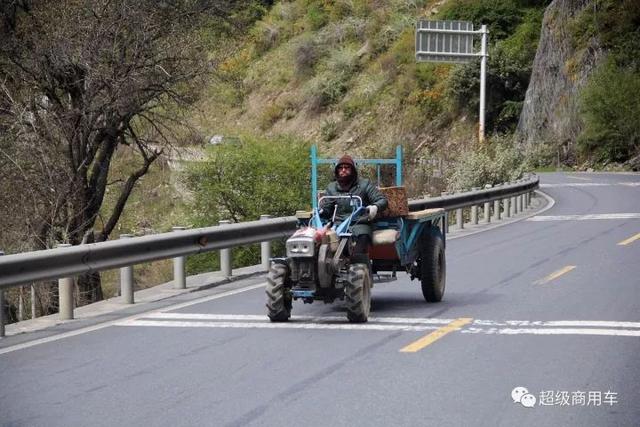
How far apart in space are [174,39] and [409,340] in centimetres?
1430

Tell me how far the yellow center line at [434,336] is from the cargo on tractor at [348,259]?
2.85 feet

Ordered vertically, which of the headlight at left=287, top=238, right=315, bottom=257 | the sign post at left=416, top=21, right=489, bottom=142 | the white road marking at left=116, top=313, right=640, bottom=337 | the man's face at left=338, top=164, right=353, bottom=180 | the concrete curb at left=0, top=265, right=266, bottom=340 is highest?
the sign post at left=416, top=21, right=489, bottom=142

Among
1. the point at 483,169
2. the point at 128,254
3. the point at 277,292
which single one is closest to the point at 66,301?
the point at 128,254

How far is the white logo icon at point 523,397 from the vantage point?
7.60m

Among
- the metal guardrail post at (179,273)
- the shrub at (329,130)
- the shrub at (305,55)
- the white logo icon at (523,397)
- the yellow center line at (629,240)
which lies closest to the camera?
the white logo icon at (523,397)

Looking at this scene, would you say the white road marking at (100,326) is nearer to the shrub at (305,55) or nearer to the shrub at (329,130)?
the shrub at (329,130)

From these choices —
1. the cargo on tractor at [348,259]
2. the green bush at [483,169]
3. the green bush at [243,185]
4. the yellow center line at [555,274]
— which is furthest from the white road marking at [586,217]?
the cargo on tractor at [348,259]

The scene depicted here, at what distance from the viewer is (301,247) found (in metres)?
11.1

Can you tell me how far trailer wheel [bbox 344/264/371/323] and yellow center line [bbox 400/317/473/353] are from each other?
832 millimetres

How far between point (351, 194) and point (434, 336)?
7.46 ft

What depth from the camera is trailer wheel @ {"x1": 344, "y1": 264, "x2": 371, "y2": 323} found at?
36.4 ft

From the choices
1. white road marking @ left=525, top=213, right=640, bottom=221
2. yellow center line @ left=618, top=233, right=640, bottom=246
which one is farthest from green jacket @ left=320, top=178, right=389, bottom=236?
white road marking @ left=525, top=213, right=640, bottom=221

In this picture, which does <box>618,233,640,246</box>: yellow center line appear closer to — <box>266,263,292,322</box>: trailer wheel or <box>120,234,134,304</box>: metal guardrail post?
<box>120,234,134,304</box>: metal guardrail post

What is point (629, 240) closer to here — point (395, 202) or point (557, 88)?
point (395, 202)
